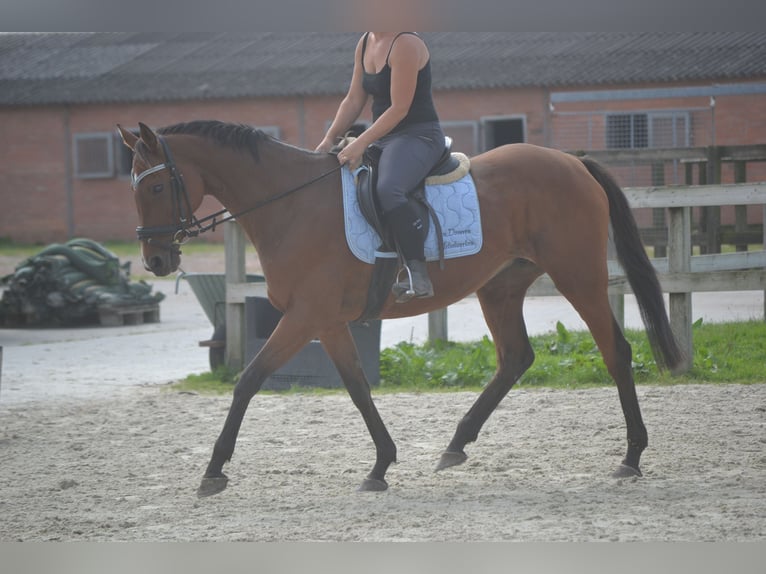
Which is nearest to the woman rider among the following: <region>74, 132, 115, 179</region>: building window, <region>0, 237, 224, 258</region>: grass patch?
<region>0, 237, 224, 258</region>: grass patch

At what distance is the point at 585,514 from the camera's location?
4.54 m

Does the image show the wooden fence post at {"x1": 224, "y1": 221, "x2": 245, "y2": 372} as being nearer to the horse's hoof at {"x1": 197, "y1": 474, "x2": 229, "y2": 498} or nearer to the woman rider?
the woman rider

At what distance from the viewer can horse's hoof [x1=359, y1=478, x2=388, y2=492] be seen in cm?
515

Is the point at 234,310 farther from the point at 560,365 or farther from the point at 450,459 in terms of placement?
the point at 450,459

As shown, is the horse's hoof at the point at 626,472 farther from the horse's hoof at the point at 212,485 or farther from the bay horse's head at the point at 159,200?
the bay horse's head at the point at 159,200

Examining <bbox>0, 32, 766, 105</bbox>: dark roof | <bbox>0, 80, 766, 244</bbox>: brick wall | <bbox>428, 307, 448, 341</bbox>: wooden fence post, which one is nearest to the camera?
<bbox>428, 307, 448, 341</bbox>: wooden fence post

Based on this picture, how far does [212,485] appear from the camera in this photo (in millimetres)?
5023

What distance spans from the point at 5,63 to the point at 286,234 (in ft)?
97.5

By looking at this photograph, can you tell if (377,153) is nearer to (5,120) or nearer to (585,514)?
(585,514)

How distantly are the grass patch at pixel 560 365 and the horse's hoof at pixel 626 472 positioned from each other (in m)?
2.63

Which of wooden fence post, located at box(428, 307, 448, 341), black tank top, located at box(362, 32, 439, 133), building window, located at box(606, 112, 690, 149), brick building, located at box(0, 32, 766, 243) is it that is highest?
brick building, located at box(0, 32, 766, 243)

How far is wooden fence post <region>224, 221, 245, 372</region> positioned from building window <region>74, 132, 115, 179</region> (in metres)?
21.7
